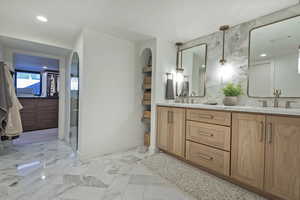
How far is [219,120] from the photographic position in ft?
6.11

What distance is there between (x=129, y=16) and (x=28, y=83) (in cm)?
517

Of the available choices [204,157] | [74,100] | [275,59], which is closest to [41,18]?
[74,100]

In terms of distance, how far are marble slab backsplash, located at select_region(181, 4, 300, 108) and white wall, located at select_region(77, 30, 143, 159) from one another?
A: 4.18ft

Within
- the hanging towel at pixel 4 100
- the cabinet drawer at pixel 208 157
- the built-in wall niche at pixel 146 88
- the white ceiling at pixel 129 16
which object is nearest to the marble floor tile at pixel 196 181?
the cabinet drawer at pixel 208 157

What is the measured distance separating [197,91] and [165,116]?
78cm

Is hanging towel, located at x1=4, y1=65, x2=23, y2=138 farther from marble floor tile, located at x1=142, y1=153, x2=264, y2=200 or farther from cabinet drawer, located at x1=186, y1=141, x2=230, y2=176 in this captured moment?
cabinet drawer, located at x1=186, y1=141, x2=230, y2=176

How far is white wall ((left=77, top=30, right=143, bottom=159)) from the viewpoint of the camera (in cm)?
240

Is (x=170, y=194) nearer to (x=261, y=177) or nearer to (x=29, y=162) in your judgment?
(x=261, y=177)

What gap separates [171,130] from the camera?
2.52m

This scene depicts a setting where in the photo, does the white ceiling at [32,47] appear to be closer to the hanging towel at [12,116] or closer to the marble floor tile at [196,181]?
the hanging towel at [12,116]

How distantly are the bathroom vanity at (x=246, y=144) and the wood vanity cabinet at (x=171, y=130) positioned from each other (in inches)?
0.6

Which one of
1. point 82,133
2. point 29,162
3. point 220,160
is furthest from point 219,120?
point 29,162

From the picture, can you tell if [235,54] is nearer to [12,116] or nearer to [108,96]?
[108,96]

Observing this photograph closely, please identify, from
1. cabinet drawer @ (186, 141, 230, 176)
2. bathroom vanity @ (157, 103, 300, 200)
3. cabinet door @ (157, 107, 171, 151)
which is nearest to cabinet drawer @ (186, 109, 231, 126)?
bathroom vanity @ (157, 103, 300, 200)
